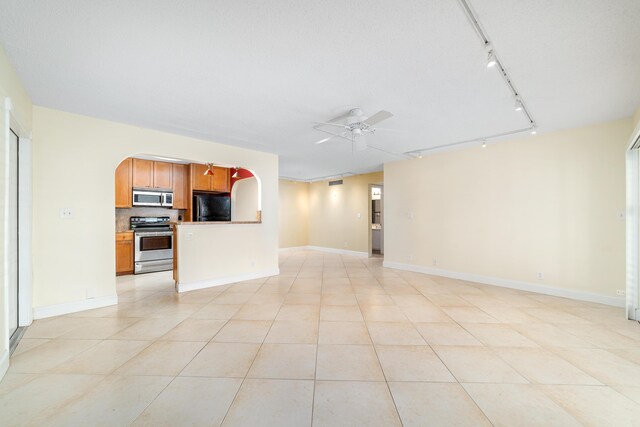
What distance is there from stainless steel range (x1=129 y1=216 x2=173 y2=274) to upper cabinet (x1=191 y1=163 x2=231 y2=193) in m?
1.24

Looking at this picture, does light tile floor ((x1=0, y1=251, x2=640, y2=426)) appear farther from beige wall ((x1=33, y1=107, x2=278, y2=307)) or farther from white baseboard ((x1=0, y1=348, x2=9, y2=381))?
beige wall ((x1=33, y1=107, x2=278, y2=307))

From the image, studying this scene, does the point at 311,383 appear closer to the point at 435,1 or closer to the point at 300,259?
the point at 435,1

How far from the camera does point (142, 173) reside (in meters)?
5.62

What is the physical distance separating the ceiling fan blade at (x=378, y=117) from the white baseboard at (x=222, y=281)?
146 inches

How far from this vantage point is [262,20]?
1744 mm

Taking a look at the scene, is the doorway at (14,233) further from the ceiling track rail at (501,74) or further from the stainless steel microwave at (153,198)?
the ceiling track rail at (501,74)

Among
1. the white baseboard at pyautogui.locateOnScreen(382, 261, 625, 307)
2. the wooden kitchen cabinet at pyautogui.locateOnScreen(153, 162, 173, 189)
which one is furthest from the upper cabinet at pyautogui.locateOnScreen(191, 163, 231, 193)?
the white baseboard at pyautogui.locateOnScreen(382, 261, 625, 307)

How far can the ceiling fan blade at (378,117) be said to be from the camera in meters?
2.67

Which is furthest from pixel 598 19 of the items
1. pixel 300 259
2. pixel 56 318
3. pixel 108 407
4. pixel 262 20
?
pixel 300 259

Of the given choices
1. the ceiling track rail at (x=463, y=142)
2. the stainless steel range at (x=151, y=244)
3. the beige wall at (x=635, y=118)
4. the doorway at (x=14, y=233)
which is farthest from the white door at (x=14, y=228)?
the beige wall at (x=635, y=118)

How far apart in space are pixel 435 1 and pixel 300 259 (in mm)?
6618

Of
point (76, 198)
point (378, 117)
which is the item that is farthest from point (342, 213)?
point (76, 198)

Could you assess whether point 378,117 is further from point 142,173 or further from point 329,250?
point 329,250

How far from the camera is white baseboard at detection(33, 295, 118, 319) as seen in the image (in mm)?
3105
